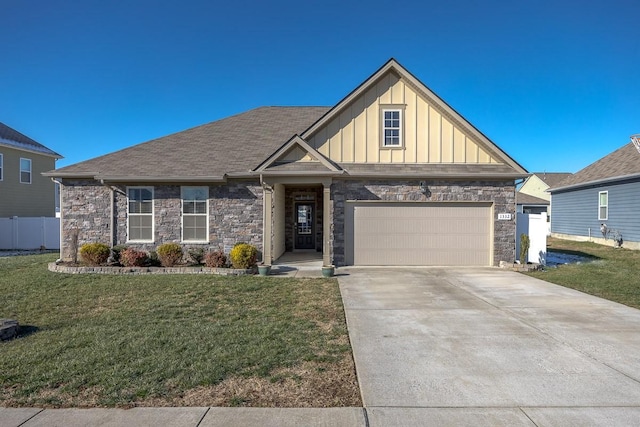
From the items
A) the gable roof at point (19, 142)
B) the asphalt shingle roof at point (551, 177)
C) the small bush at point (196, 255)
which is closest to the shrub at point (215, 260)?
the small bush at point (196, 255)

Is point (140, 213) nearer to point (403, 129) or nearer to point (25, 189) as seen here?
point (403, 129)

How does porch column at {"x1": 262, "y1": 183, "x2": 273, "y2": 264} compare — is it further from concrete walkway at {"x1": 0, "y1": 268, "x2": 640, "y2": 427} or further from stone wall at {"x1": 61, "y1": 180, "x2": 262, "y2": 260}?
concrete walkway at {"x1": 0, "y1": 268, "x2": 640, "y2": 427}

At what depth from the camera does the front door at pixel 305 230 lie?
16.2 m

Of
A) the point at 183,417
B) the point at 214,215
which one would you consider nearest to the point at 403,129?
the point at 214,215

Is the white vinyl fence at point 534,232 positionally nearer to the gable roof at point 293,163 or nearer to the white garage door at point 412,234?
the white garage door at point 412,234

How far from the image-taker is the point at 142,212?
12.6 meters

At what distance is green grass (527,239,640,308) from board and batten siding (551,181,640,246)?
2417 mm

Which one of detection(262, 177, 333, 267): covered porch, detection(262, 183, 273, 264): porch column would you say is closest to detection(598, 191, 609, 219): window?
detection(262, 177, 333, 267): covered porch

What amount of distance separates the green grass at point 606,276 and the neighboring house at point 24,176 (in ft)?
83.1

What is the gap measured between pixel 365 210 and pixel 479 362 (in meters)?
7.98

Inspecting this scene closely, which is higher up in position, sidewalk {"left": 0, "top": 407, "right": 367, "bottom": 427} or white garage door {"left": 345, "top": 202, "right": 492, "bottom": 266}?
white garage door {"left": 345, "top": 202, "right": 492, "bottom": 266}

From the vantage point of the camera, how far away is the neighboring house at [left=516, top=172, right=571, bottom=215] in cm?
3509

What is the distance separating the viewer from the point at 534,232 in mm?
12531

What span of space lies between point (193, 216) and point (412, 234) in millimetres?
7710
